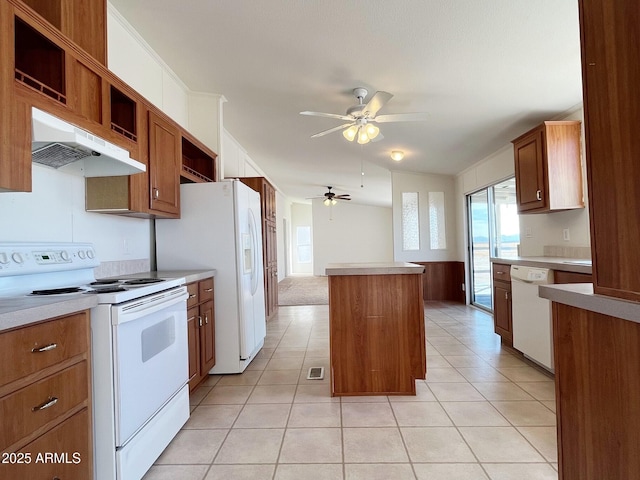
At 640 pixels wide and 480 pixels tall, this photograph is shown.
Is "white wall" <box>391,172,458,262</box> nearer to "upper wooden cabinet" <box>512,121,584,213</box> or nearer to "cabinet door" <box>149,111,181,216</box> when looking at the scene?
"upper wooden cabinet" <box>512,121,584,213</box>

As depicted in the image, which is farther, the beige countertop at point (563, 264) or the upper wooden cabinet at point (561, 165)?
the upper wooden cabinet at point (561, 165)

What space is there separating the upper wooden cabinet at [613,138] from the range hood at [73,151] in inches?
78.0

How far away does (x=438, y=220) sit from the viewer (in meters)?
6.40

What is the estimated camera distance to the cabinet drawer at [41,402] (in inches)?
40.6

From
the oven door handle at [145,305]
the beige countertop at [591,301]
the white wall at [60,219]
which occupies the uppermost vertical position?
the white wall at [60,219]

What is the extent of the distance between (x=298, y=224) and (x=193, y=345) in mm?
10808

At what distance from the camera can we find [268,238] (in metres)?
5.04

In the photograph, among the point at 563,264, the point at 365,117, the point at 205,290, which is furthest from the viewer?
the point at 365,117

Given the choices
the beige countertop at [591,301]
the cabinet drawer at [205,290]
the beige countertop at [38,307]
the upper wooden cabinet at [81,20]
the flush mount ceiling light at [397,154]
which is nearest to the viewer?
the beige countertop at [591,301]

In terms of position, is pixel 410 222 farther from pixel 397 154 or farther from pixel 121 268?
pixel 121 268

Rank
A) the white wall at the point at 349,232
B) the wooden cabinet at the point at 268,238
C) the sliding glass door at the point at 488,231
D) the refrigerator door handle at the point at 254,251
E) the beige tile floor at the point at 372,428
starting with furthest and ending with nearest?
the white wall at the point at 349,232 < the wooden cabinet at the point at 268,238 < the sliding glass door at the point at 488,231 < the refrigerator door handle at the point at 254,251 < the beige tile floor at the point at 372,428

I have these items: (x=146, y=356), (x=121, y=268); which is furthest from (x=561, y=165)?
(x=121, y=268)

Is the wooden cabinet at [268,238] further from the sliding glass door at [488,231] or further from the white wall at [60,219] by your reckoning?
the sliding glass door at [488,231]

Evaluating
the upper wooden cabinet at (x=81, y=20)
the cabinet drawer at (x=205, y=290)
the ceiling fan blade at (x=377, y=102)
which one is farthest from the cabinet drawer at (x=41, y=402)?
the ceiling fan blade at (x=377, y=102)
